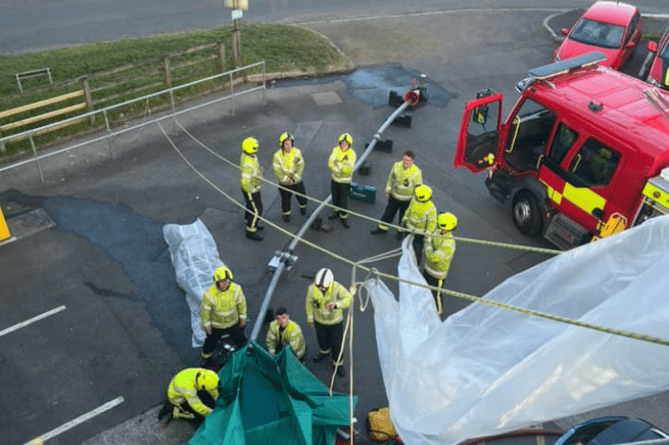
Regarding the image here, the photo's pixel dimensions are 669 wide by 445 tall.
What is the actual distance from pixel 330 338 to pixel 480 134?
456cm

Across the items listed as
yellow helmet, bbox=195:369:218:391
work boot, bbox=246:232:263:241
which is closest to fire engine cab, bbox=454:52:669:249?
work boot, bbox=246:232:263:241

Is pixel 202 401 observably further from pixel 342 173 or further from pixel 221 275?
pixel 342 173

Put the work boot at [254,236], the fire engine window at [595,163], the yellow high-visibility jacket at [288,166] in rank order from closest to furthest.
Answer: the fire engine window at [595,163], the yellow high-visibility jacket at [288,166], the work boot at [254,236]

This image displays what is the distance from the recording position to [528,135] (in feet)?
34.1

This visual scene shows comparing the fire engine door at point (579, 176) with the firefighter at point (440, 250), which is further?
the fire engine door at point (579, 176)

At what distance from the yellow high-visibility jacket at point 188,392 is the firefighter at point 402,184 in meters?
3.97

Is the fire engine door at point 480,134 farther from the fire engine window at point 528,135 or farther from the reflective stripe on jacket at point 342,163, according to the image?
the reflective stripe on jacket at point 342,163

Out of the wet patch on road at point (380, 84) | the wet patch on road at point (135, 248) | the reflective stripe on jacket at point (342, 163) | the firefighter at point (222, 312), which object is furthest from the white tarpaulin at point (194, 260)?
the wet patch on road at point (380, 84)

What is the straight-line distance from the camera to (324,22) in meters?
19.4

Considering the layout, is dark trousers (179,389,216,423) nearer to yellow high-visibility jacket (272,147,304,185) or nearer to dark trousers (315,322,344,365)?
dark trousers (315,322,344,365)

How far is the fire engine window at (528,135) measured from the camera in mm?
10008

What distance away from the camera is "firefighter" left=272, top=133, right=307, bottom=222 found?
10.0 metres

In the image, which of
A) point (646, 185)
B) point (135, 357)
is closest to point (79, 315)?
point (135, 357)

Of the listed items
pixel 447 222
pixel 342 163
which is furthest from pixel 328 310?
pixel 342 163
